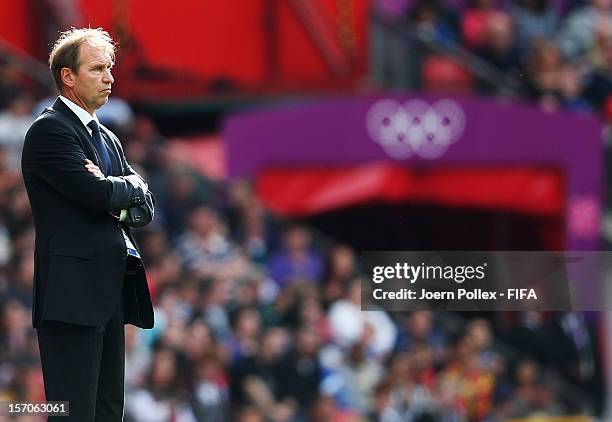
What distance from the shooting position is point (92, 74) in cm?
465

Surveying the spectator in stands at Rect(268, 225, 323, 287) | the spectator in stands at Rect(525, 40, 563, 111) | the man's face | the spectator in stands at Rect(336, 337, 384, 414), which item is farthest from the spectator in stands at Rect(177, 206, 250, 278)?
the man's face

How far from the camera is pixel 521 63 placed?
16.2 m

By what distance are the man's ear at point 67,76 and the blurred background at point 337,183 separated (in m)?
5.72

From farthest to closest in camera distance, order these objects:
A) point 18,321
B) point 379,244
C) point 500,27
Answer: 1. point 500,27
2. point 379,244
3. point 18,321

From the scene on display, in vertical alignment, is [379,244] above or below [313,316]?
above

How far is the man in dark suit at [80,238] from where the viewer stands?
4.55 meters

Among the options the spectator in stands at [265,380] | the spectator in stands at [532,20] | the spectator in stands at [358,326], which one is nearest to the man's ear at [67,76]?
the spectator in stands at [265,380]

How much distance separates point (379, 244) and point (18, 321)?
566 centimetres

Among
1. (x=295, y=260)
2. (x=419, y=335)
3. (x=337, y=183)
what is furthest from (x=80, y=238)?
(x=337, y=183)

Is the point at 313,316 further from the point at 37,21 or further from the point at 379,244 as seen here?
the point at 37,21

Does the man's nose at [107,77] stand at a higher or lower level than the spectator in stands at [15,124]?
lower

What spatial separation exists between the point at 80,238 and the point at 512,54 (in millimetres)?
12089

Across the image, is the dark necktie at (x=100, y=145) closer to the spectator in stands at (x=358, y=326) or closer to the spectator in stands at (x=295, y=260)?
the spectator in stands at (x=358, y=326)

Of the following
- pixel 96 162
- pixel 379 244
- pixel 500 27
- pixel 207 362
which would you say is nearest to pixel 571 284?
pixel 207 362
